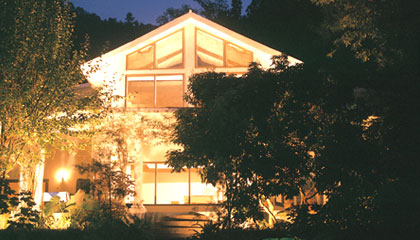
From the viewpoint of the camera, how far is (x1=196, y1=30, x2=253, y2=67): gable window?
14.8 metres

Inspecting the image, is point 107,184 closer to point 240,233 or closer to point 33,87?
point 33,87

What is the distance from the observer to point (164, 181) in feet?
50.6

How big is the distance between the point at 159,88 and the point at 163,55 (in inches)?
48.5

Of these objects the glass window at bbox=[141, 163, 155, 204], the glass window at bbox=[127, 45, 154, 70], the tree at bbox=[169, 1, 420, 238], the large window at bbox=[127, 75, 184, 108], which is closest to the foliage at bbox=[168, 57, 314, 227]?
the tree at bbox=[169, 1, 420, 238]

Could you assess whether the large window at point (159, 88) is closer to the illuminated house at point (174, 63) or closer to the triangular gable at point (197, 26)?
the illuminated house at point (174, 63)

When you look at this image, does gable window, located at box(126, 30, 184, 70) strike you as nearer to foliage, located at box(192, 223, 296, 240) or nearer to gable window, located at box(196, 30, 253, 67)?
gable window, located at box(196, 30, 253, 67)

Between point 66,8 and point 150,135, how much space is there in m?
4.70

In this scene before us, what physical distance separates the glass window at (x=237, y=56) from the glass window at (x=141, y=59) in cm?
282

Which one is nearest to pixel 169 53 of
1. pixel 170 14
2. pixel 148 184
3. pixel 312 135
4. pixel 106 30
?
pixel 148 184

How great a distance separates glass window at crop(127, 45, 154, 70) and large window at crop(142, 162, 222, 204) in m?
3.73

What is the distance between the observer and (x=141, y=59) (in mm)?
15062

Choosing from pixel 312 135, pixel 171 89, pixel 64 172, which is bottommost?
pixel 64 172

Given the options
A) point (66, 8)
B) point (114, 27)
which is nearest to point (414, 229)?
point (66, 8)

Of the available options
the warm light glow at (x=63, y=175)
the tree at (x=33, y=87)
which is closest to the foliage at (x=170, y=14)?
the warm light glow at (x=63, y=175)
